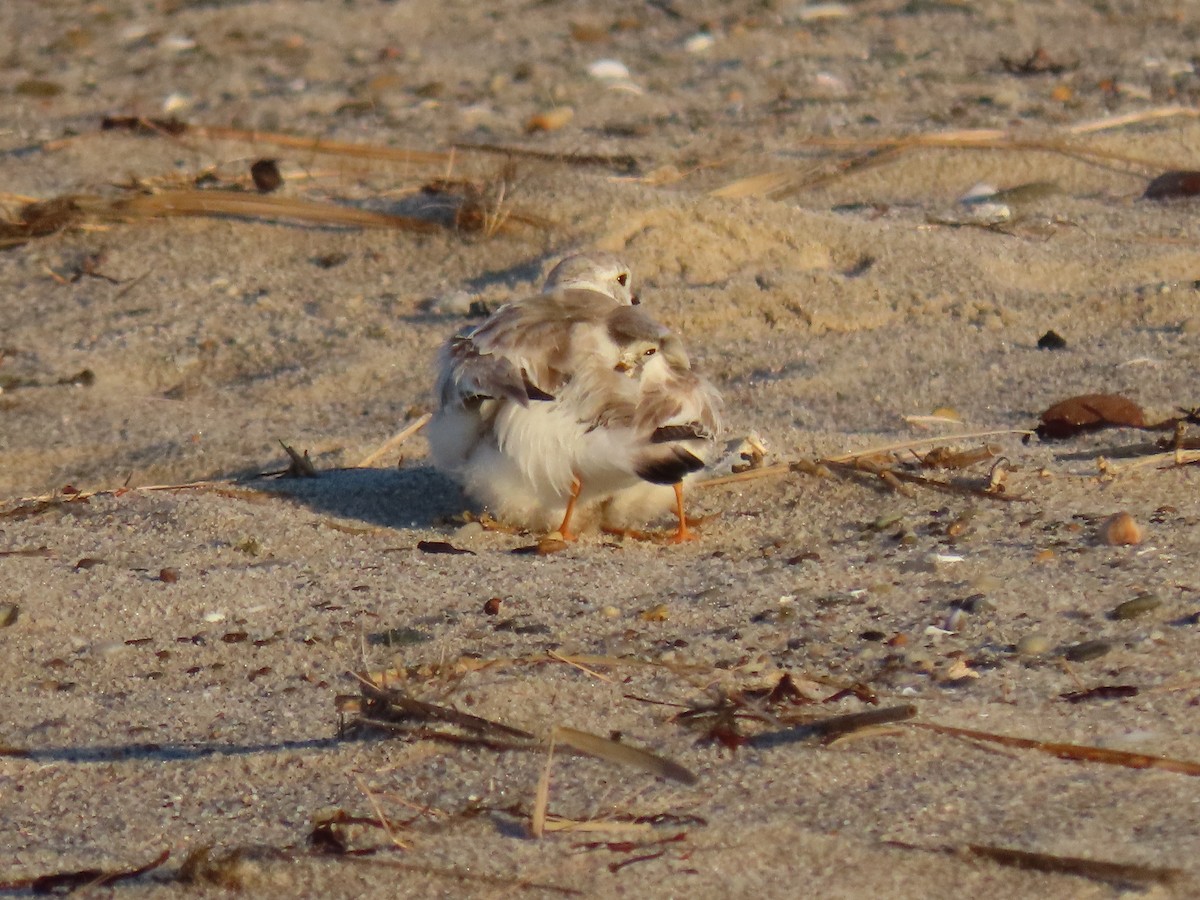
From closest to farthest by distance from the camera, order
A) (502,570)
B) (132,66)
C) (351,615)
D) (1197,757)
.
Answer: (1197,757) < (351,615) < (502,570) < (132,66)

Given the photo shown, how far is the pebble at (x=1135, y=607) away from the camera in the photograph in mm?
2973

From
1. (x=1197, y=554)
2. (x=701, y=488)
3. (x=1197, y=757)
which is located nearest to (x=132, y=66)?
(x=701, y=488)

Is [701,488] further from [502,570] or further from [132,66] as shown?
[132,66]

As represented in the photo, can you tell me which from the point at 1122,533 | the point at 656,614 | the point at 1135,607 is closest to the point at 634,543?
the point at 656,614

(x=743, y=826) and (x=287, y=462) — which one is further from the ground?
(x=743, y=826)

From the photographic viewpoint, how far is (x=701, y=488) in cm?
405

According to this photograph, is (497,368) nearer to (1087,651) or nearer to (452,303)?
(1087,651)

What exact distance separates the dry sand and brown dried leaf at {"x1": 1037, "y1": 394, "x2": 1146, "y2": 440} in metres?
0.08

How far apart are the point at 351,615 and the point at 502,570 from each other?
390 mm

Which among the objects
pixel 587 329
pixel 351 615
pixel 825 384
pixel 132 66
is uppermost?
pixel 587 329

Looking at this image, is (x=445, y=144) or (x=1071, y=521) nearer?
(x=1071, y=521)

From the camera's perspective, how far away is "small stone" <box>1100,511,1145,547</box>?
334 centimetres

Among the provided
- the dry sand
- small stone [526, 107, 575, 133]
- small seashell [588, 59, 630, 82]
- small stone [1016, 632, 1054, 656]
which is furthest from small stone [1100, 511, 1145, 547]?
small seashell [588, 59, 630, 82]

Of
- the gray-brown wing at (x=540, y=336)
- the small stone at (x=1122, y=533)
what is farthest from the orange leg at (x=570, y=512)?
the small stone at (x=1122, y=533)
